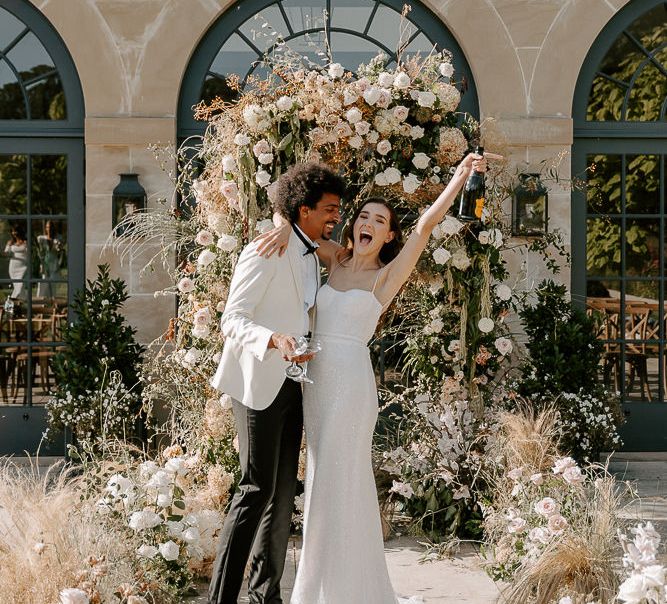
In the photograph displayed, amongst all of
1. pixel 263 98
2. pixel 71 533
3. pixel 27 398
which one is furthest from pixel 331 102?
pixel 27 398

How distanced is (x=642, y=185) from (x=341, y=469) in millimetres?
4840

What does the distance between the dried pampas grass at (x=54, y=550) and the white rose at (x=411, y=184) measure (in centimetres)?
250

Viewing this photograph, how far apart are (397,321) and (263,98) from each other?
8.12ft

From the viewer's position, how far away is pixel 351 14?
789 centimetres

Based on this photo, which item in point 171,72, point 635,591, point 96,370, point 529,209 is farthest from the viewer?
point 171,72

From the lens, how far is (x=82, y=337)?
7121mm

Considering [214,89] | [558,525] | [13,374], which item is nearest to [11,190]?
[13,374]

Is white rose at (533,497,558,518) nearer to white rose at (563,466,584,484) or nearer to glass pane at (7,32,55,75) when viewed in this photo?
white rose at (563,466,584,484)

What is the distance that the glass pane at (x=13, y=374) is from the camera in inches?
314

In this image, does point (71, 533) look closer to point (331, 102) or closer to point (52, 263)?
point (331, 102)

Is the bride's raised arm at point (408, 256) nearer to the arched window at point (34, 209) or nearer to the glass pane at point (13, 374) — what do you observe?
the arched window at point (34, 209)

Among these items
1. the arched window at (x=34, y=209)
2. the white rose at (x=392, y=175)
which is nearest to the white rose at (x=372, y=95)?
the white rose at (x=392, y=175)

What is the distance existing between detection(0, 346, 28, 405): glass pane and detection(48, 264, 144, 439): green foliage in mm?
840

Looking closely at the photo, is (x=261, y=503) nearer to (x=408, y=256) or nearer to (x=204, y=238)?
(x=408, y=256)
